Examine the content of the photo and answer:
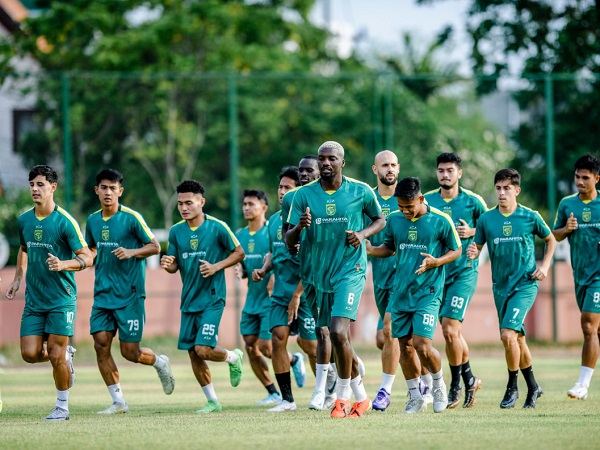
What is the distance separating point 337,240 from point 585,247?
3731mm

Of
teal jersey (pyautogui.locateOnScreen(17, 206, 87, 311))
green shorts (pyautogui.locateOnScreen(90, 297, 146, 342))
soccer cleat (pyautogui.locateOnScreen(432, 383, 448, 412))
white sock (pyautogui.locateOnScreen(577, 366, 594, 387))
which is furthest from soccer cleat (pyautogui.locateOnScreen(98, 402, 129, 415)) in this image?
white sock (pyautogui.locateOnScreen(577, 366, 594, 387))

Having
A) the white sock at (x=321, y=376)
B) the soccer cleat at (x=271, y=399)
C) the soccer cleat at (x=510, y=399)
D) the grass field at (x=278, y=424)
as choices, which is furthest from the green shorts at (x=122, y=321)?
the soccer cleat at (x=510, y=399)

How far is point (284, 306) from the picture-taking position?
43.3 ft

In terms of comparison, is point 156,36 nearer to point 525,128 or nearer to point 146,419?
point 525,128

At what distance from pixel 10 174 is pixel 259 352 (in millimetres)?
10774

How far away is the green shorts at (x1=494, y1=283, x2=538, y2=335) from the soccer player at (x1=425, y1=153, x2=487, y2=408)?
41cm

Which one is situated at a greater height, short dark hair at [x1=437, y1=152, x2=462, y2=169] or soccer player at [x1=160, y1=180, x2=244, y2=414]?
short dark hair at [x1=437, y1=152, x2=462, y2=169]

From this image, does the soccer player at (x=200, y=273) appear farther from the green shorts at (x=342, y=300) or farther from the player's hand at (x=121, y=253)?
the green shorts at (x=342, y=300)

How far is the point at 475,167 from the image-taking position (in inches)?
1240

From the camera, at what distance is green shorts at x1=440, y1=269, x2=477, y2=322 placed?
12.7 m

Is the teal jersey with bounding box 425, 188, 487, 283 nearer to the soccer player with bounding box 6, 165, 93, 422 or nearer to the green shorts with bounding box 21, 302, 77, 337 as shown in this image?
the soccer player with bounding box 6, 165, 93, 422

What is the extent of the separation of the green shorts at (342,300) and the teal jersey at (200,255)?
5.75 feet

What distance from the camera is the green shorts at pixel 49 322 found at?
12.0 m

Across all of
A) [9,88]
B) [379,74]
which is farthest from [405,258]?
[9,88]
